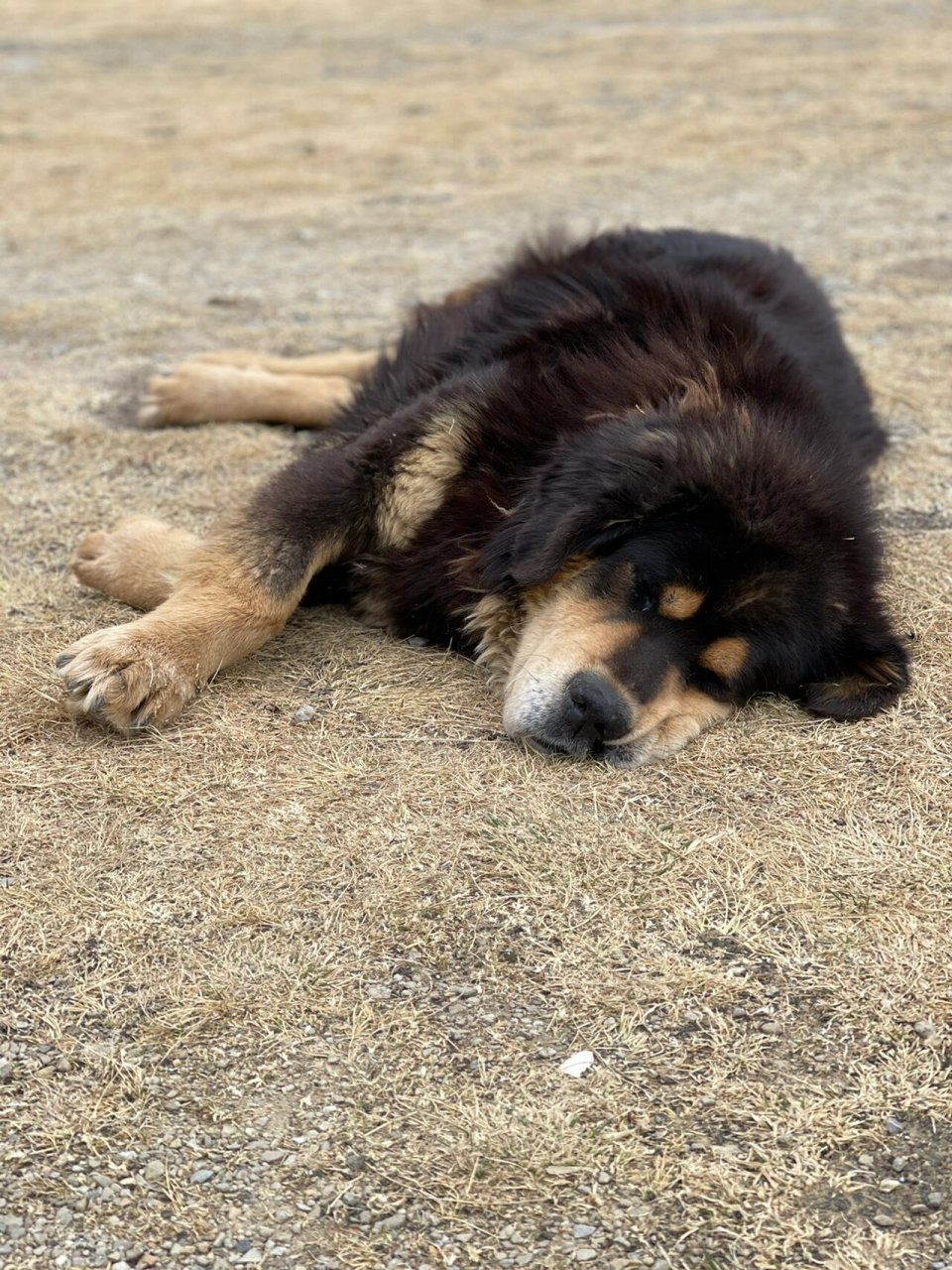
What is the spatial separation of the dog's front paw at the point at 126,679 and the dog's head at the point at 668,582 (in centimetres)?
104

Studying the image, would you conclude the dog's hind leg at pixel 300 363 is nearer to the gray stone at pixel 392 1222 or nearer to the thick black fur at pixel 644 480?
the thick black fur at pixel 644 480

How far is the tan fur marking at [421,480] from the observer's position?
14.8 ft

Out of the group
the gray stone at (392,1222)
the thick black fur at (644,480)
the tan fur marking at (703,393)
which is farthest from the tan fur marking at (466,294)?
the gray stone at (392,1222)

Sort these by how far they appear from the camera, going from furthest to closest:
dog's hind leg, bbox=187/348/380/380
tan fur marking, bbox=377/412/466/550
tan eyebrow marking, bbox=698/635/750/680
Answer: dog's hind leg, bbox=187/348/380/380, tan fur marking, bbox=377/412/466/550, tan eyebrow marking, bbox=698/635/750/680

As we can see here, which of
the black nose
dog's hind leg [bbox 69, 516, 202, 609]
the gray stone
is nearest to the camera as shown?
the gray stone

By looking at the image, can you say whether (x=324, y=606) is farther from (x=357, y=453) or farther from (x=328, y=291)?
(x=328, y=291)

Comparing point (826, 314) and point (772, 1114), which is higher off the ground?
point (826, 314)

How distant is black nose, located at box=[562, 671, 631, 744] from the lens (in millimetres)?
3838

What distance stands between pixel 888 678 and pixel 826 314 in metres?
2.54

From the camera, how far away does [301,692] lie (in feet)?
14.3

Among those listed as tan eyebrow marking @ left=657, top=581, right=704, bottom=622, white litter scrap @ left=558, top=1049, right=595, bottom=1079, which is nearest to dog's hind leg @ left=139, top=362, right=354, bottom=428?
tan eyebrow marking @ left=657, top=581, right=704, bottom=622

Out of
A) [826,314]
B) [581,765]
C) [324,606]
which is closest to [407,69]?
[826,314]

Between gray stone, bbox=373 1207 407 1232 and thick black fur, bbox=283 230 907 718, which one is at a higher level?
thick black fur, bbox=283 230 907 718

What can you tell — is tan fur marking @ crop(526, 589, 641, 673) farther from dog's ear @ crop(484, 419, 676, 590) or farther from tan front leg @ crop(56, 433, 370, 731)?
tan front leg @ crop(56, 433, 370, 731)
